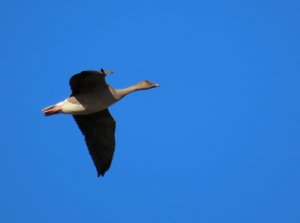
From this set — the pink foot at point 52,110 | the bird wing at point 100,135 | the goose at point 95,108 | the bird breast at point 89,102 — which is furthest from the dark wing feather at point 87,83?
the bird wing at point 100,135

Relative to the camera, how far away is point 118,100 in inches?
674

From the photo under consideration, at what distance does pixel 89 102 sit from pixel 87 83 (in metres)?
0.59

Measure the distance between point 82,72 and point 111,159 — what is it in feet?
11.8

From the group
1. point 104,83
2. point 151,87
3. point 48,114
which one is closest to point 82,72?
point 104,83

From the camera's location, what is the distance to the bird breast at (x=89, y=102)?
1686 cm

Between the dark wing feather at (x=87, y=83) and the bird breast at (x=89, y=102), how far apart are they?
0.12 meters

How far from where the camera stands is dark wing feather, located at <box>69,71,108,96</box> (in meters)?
16.0

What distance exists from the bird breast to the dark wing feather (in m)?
0.12

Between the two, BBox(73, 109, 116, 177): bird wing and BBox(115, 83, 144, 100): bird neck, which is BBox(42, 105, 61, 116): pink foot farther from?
BBox(115, 83, 144, 100): bird neck

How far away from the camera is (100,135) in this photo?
18234mm

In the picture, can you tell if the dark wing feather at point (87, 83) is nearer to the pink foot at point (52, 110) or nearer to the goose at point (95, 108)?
the goose at point (95, 108)

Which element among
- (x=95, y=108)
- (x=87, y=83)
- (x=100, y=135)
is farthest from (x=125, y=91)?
(x=100, y=135)

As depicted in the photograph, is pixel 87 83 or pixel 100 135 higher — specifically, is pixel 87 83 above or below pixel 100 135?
above

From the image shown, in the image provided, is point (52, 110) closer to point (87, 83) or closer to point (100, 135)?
point (87, 83)
